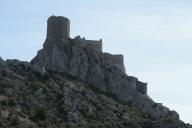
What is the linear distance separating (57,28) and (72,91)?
24.1 metres

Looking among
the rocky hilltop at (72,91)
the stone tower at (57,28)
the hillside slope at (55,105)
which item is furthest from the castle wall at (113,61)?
the hillside slope at (55,105)

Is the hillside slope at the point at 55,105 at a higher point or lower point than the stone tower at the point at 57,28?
lower

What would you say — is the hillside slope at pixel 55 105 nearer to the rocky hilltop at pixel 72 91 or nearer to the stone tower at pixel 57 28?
the rocky hilltop at pixel 72 91

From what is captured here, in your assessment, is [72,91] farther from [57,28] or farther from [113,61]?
[113,61]

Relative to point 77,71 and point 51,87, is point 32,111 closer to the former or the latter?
point 51,87

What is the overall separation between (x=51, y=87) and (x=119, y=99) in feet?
61.5

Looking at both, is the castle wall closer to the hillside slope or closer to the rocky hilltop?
the rocky hilltop

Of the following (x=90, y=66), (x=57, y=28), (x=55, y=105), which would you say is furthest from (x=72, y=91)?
(x=57, y=28)

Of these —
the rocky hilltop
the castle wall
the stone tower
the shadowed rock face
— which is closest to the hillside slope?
the rocky hilltop

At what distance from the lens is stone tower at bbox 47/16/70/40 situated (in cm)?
16025

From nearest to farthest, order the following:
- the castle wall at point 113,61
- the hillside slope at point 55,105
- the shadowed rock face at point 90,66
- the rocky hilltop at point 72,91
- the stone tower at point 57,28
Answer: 1. the hillside slope at point 55,105
2. the rocky hilltop at point 72,91
3. the shadowed rock face at point 90,66
4. the castle wall at point 113,61
5. the stone tower at point 57,28

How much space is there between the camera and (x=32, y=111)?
12950 cm

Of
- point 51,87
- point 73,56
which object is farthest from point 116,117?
point 73,56

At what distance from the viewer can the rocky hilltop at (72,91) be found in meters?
130
